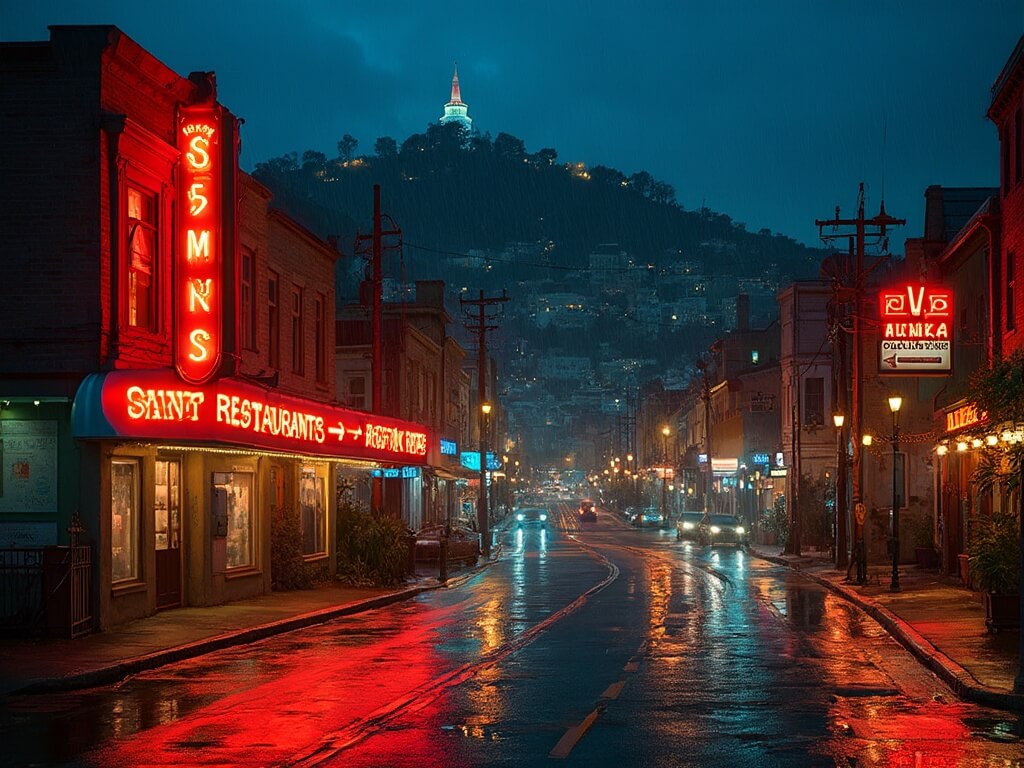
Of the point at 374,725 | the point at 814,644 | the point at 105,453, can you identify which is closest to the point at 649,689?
the point at 374,725

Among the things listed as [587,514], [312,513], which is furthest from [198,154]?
[587,514]

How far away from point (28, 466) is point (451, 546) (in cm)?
2762

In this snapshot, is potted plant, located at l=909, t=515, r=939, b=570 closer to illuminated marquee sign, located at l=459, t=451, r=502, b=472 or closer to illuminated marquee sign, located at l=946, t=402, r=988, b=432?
illuminated marquee sign, located at l=946, t=402, r=988, b=432

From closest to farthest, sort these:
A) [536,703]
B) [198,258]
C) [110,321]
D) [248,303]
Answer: [536,703], [110,321], [198,258], [248,303]

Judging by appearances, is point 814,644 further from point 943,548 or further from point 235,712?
point 943,548

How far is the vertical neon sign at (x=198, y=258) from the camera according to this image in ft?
75.9

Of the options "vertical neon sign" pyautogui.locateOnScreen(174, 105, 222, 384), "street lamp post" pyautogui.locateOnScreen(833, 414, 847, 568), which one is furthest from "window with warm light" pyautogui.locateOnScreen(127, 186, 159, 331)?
"street lamp post" pyautogui.locateOnScreen(833, 414, 847, 568)

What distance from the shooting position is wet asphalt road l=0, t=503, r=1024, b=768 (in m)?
11.9

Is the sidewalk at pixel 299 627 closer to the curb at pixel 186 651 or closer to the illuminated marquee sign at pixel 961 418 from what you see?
the curb at pixel 186 651

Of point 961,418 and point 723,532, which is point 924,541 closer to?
point 961,418

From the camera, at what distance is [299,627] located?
25.1m

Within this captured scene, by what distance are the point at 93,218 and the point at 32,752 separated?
39.0 feet

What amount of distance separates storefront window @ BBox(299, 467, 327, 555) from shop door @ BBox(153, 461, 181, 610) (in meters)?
7.80

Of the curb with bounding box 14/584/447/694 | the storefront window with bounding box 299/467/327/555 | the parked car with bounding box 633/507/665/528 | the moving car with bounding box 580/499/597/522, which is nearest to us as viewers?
the curb with bounding box 14/584/447/694
